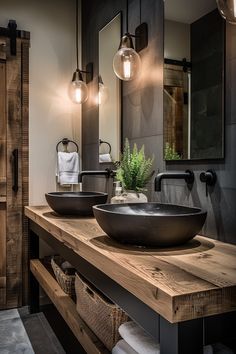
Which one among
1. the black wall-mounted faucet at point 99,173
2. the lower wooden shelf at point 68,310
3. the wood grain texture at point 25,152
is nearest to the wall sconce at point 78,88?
the wood grain texture at point 25,152

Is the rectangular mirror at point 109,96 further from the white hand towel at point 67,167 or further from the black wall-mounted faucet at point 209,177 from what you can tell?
the black wall-mounted faucet at point 209,177

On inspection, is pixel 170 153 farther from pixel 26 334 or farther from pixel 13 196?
pixel 26 334

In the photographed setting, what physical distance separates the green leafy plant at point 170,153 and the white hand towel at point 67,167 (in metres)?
1.23

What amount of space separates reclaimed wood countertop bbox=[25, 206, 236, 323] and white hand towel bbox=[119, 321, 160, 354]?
0.28 m

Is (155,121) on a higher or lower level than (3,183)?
higher

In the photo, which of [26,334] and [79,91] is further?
[79,91]

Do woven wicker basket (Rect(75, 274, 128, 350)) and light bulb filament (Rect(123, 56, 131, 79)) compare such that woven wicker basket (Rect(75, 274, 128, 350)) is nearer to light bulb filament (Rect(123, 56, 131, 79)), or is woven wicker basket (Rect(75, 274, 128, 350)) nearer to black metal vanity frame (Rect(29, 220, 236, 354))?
black metal vanity frame (Rect(29, 220, 236, 354))

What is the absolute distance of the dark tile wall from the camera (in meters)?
1.41

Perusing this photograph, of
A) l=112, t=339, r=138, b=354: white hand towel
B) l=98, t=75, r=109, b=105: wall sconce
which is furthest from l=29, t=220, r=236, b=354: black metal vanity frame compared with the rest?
l=98, t=75, r=109, b=105: wall sconce

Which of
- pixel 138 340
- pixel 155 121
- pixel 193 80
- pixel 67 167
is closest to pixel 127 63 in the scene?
pixel 155 121

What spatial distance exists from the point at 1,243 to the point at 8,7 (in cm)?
189

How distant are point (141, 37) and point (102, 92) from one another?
0.62 metres

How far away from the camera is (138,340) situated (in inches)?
47.9

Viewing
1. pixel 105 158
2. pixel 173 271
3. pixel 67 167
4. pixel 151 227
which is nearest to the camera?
pixel 173 271
